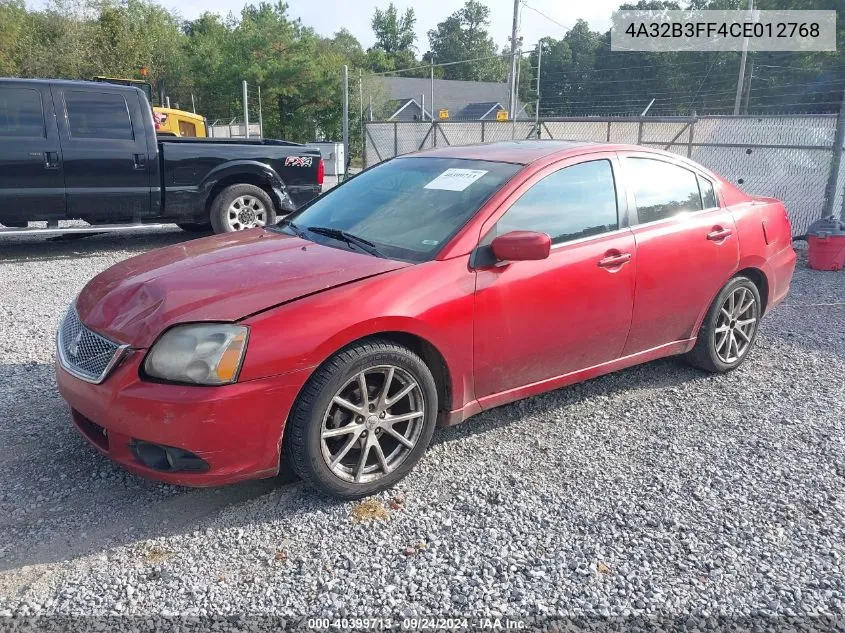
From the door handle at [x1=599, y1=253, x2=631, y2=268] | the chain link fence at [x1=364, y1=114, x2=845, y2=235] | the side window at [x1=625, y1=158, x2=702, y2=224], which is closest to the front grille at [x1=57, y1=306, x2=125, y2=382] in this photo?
the door handle at [x1=599, y1=253, x2=631, y2=268]

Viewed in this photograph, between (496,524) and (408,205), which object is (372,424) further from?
(408,205)

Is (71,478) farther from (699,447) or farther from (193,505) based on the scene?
(699,447)

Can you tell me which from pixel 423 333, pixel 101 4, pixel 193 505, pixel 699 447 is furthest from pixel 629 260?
pixel 101 4

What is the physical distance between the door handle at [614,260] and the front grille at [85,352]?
2.45m

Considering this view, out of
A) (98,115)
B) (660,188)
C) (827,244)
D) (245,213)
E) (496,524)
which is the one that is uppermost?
(98,115)

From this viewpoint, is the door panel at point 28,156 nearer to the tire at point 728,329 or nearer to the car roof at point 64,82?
the car roof at point 64,82

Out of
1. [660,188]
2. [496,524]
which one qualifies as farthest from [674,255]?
[496,524]

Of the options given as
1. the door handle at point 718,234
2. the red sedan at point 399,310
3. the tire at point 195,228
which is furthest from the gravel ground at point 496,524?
the tire at point 195,228

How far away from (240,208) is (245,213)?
0.30 ft

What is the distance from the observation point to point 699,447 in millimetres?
3787

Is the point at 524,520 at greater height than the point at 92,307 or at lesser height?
lesser

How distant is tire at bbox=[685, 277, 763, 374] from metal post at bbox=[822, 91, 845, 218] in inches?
197

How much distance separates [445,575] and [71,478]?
6.26ft

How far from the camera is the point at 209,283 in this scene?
3.14m
